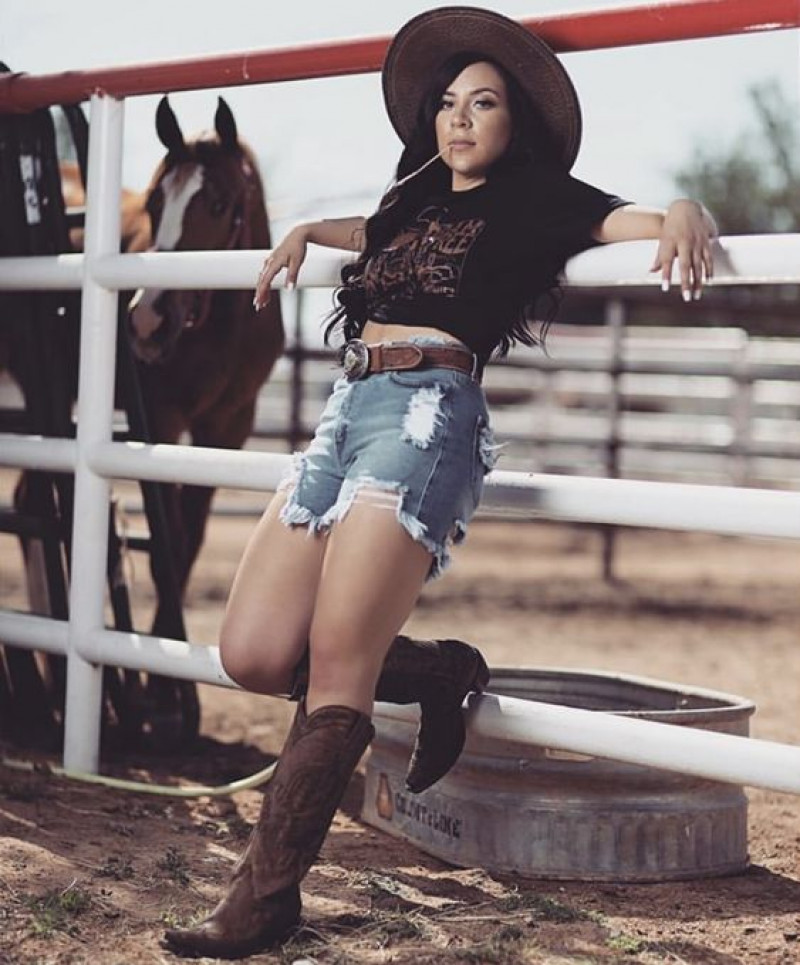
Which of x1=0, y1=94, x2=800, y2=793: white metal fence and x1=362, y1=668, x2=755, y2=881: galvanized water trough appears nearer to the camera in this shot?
x1=0, y1=94, x2=800, y2=793: white metal fence

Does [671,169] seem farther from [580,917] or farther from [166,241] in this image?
[580,917]

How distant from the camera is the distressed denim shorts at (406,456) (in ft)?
6.93

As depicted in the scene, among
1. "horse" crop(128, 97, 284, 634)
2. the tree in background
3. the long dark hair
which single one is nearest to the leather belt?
the long dark hair

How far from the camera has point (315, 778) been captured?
2.06 metres

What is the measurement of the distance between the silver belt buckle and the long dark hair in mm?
139

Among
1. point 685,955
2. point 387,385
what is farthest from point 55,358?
point 685,955

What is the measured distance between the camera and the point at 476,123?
227 centimetres

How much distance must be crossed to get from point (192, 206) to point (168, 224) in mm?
112

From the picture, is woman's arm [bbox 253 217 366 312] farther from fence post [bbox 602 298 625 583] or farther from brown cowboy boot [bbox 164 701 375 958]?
fence post [bbox 602 298 625 583]

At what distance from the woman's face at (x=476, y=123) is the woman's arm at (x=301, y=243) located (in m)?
0.31

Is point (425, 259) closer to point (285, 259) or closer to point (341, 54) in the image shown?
point (285, 259)

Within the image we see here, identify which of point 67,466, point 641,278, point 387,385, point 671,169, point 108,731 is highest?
point 671,169

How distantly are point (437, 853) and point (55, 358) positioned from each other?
1.62 metres

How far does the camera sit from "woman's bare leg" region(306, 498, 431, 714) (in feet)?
6.82
